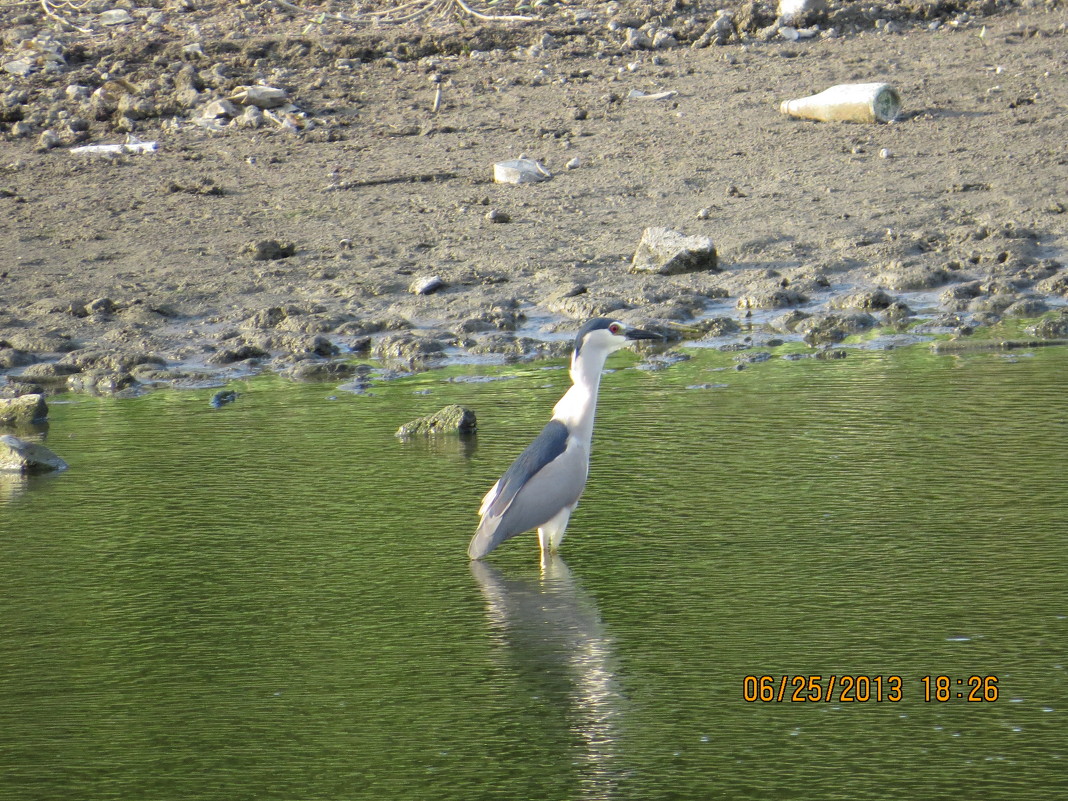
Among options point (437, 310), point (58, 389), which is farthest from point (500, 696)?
point (437, 310)

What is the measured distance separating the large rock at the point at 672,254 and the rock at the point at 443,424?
354 cm

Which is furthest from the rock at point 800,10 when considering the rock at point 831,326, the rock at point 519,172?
the rock at point 831,326

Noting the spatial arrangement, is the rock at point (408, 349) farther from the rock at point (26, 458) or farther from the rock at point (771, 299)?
the rock at point (26, 458)

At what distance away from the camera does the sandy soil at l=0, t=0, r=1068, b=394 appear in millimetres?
10266

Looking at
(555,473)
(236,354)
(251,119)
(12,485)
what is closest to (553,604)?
(555,473)

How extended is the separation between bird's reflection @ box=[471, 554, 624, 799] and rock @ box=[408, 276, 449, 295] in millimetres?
5041

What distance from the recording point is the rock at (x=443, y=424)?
7574 millimetres

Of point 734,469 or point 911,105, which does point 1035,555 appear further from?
point 911,105

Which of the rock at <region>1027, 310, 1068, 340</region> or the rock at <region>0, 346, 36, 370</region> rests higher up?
the rock at <region>0, 346, 36, 370</region>

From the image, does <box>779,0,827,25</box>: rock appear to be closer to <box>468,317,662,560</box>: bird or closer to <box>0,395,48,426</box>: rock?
<box>0,395,48,426</box>: rock

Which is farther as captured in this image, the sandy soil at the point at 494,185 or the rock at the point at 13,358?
the sandy soil at the point at 494,185

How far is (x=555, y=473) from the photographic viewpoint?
5.96 metres

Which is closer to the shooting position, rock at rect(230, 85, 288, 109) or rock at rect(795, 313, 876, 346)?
rock at rect(795, 313, 876, 346)

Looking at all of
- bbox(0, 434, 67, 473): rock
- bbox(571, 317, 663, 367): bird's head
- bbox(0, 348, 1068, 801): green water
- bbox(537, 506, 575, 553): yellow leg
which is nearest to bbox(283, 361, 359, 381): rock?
bbox(0, 348, 1068, 801): green water
